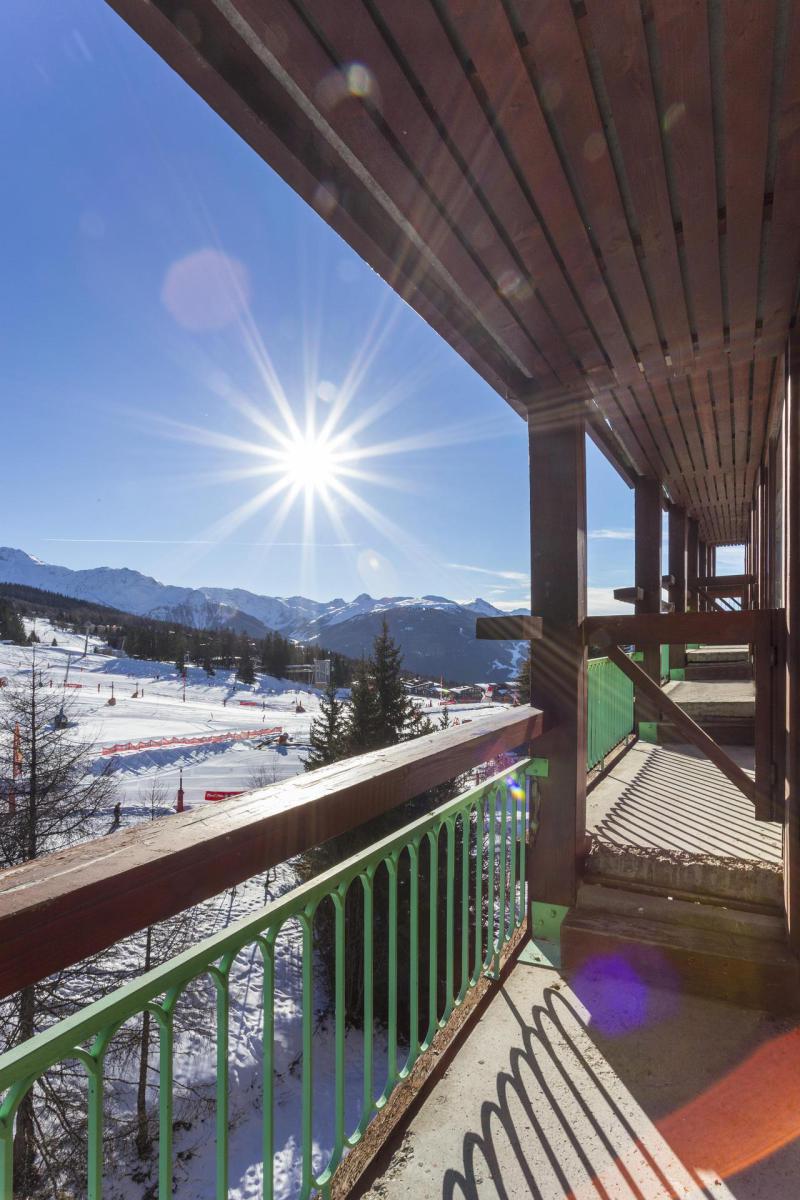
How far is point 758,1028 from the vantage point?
7.91 ft

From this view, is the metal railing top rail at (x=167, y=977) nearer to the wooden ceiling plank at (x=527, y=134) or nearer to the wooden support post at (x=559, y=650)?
the wooden support post at (x=559, y=650)

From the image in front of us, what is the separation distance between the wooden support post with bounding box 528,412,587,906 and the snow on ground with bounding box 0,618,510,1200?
1985 mm

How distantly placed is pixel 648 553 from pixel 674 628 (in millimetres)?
3356

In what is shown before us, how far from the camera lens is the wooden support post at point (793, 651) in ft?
8.09

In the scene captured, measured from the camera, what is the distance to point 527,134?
5.27 ft

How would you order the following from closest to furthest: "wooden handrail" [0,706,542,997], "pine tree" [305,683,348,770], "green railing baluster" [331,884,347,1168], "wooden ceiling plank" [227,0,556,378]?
"wooden handrail" [0,706,542,997] < "wooden ceiling plank" [227,0,556,378] < "green railing baluster" [331,884,347,1168] < "pine tree" [305,683,348,770]

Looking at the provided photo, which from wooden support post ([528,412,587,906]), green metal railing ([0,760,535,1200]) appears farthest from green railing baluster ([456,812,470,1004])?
wooden support post ([528,412,587,906])

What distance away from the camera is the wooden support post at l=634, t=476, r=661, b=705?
580cm

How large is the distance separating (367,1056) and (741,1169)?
112 centimetres

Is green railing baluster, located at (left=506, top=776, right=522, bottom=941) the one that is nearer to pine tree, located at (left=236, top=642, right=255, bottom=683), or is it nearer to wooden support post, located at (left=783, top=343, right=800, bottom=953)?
wooden support post, located at (left=783, top=343, right=800, bottom=953)

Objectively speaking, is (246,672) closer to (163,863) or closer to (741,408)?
(741,408)

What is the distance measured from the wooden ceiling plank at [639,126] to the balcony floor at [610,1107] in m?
2.86

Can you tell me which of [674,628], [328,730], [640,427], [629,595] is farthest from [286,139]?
[328,730]

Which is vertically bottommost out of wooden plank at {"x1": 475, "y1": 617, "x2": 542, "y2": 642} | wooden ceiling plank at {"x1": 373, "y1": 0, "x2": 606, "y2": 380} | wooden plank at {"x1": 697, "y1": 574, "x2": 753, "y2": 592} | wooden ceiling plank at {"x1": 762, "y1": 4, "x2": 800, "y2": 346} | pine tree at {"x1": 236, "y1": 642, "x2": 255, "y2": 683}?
pine tree at {"x1": 236, "y1": 642, "x2": 255, "y2": 683}
